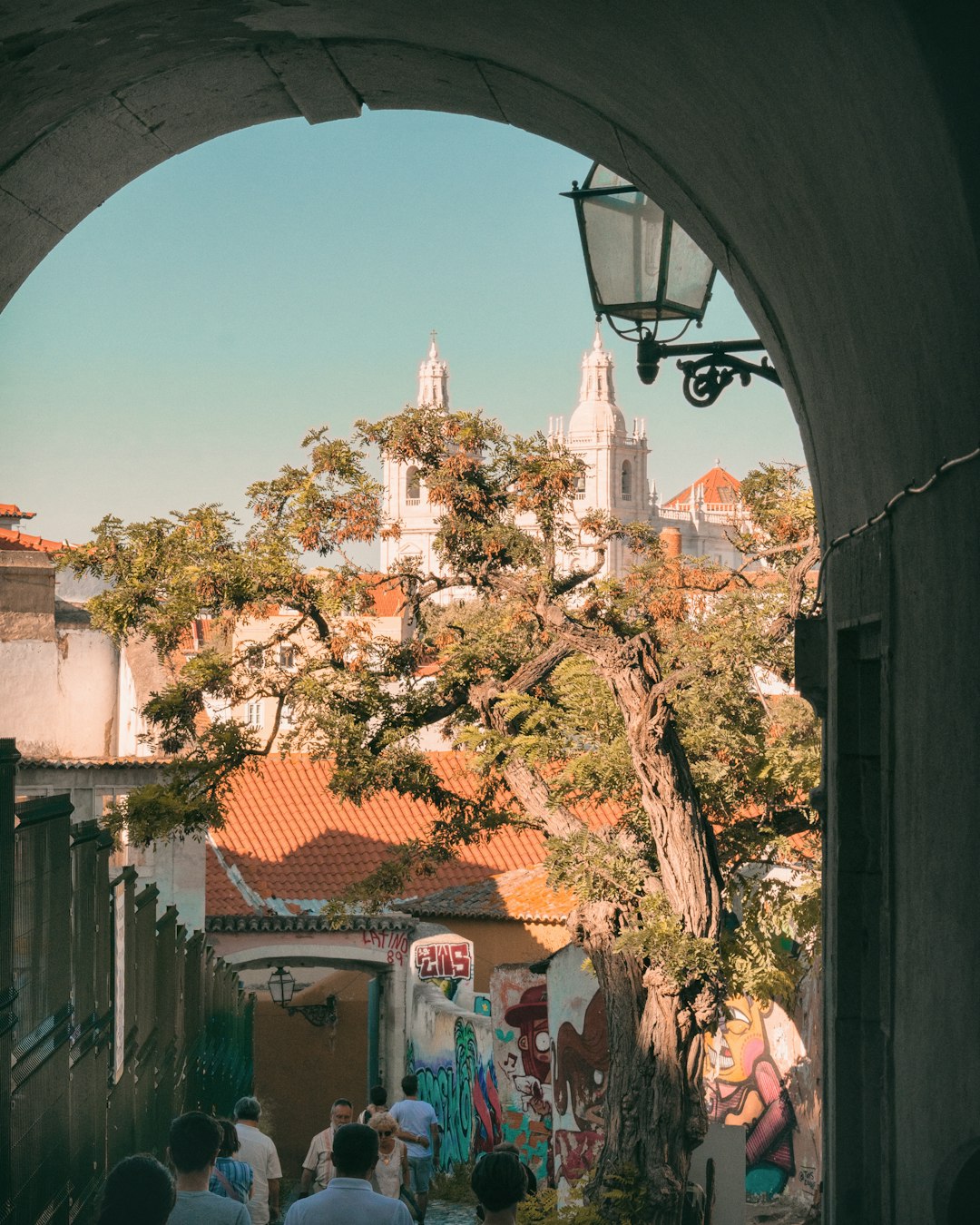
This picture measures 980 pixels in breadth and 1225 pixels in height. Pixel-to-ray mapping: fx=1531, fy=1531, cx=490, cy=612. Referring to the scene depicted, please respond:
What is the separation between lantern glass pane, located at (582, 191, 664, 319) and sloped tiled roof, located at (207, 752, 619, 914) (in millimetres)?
18844

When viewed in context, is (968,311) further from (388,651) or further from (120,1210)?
(388,651)

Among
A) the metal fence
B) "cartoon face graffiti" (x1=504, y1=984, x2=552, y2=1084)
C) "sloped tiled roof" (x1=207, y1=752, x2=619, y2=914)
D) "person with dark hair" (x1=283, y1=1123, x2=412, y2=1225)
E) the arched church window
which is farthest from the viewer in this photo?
the arched church window

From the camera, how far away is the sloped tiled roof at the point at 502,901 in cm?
2331

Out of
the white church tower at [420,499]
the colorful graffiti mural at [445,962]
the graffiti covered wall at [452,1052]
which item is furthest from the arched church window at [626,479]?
the graffiti covered wall at [452,1052]

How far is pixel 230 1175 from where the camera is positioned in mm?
7781

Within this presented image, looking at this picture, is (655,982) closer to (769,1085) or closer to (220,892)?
(769,1085)

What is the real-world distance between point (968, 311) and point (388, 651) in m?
12.0

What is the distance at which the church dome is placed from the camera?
14825 centimetres

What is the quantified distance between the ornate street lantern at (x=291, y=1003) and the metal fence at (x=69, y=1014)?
1592 centimetres

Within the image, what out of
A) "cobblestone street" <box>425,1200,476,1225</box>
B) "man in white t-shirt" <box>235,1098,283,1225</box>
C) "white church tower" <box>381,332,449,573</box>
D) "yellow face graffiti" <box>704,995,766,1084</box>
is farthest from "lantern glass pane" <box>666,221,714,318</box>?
"white church tower" <box>381,332,449,573</box>

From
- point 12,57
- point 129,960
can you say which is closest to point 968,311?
point 12,57

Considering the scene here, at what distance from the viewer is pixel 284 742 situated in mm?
13516

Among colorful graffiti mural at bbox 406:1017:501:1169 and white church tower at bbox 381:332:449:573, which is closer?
colorful graffiti mural at bbox 406:1017:501:1169

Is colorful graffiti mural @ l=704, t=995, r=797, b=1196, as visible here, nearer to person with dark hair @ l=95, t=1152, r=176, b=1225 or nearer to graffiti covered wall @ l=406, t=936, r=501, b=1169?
graffiti covered wall @ l=406, t=936, r=501, b=1169
